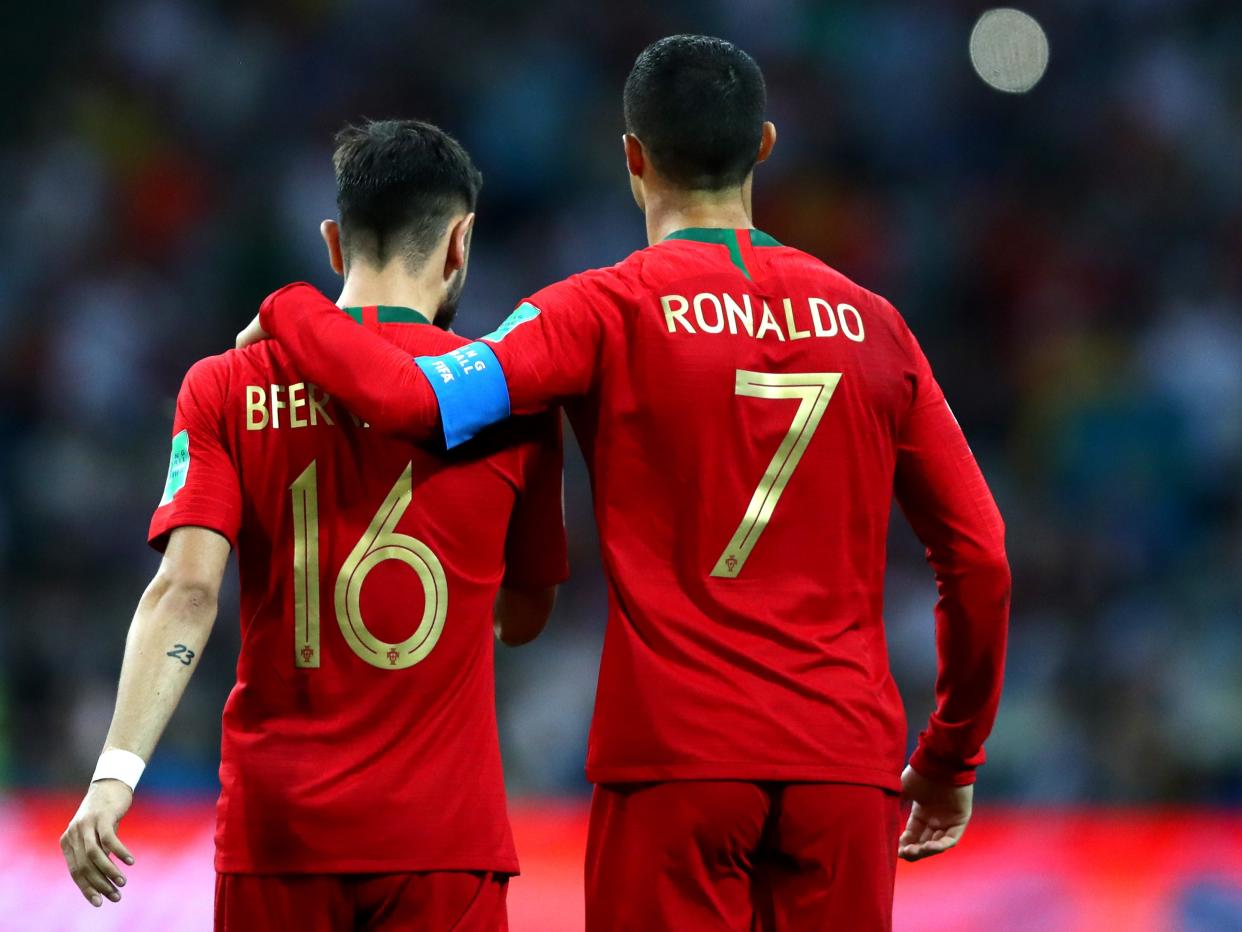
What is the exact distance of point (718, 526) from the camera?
285 centimetres

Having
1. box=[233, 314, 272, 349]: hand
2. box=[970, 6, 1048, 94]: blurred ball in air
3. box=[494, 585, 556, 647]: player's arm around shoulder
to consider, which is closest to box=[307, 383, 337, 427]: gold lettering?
box=[233, 314, 272, 349]: hand

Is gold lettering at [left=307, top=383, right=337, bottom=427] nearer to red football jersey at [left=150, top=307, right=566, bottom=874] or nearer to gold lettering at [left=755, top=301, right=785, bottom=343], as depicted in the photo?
red football jersey at [left=150, top=307, right=566, bottom=874]

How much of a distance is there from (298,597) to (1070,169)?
7462 millimetres

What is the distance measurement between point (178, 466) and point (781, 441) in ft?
3.37

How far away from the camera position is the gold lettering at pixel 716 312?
2904mm

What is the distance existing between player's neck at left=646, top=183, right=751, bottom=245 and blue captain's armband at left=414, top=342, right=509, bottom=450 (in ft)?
1.37

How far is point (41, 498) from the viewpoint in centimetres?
817

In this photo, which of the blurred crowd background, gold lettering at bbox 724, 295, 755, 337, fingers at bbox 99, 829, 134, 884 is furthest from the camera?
the blurred crowd background

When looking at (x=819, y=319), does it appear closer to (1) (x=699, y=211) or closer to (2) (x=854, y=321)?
(2) (x=854, y=321)

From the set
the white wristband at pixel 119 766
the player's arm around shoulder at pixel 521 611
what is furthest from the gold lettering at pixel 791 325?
the white wristband at pixel 119 766

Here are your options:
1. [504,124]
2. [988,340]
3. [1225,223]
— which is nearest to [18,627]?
[504,124]

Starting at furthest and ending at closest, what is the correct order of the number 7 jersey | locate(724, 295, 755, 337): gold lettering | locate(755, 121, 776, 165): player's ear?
locate(755, 121, 776, 165): player's ear, locate(724, 295, 755, 337): gold lettering, the number 7 jersey

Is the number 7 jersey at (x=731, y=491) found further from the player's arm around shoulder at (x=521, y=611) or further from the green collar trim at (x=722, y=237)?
the player's arm around shoulder at (x=521, y=611)

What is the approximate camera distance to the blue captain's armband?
2.87m
